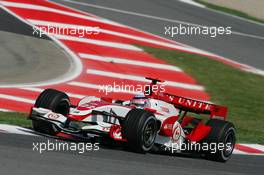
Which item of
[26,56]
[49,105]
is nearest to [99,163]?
[49,105]

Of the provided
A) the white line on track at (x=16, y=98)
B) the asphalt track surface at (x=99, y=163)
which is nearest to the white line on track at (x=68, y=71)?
the white line on track at (x=16, y=98)

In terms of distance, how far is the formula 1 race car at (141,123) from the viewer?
11.0 meters

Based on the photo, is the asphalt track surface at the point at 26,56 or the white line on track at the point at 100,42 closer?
the asphalt track surface at the point at 26,56

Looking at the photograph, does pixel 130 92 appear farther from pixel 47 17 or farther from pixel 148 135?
pixel 148 135

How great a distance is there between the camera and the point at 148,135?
1127cm

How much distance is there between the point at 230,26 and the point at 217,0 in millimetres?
4322

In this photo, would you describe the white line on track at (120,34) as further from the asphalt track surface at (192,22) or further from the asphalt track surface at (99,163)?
the asphalt track surface at (99,163)

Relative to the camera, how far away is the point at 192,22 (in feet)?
91.0

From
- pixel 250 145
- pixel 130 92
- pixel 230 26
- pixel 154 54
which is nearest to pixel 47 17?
pixel 154 54

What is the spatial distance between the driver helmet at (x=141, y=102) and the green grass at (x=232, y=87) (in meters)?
4.36

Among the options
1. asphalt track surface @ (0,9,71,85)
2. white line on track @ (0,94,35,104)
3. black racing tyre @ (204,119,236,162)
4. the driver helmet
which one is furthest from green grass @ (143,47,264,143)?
white line on track @ (0,94,35,104)

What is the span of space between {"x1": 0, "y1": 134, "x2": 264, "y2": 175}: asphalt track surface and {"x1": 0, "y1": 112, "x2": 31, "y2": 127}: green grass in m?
1.97

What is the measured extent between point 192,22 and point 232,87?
24.3 ft

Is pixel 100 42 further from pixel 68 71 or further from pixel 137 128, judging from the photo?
pixel 137 128
